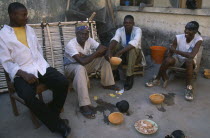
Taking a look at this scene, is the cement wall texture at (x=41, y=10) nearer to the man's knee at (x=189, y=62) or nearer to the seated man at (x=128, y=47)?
the seated man at (x=128, y=47)

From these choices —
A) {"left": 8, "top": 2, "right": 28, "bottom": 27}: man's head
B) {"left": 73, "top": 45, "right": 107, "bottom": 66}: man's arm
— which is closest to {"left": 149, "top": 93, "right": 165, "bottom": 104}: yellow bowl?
{"left": 73, "top": 45, "right": 107, "bottom": 66}: man's arm

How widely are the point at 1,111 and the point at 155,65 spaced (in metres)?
3.77

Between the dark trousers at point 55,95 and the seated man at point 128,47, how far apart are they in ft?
3.70

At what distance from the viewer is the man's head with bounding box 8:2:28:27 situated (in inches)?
102

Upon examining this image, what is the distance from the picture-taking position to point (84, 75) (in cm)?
314

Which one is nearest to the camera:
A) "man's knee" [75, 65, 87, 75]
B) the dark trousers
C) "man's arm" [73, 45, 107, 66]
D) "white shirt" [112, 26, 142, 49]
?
the dark trousers

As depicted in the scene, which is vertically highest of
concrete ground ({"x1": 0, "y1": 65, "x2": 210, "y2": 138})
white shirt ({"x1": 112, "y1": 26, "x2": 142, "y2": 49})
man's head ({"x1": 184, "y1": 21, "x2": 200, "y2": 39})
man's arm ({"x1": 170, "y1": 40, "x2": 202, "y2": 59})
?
man's head ({"x1": 184, "y1": 21, "x2": 200, "y2": 39})

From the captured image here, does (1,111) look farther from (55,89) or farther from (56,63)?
(56,63)

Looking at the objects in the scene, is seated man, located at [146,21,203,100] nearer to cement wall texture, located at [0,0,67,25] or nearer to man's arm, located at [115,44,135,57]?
man's arm, located at [115,44,135,57]

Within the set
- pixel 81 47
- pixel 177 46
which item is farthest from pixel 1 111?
pixel 177 46

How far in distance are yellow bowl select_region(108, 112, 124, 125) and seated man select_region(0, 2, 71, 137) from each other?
0.65 m

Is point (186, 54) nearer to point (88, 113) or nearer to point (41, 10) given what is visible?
point (88, 113)

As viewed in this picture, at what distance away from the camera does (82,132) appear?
8.86 feet

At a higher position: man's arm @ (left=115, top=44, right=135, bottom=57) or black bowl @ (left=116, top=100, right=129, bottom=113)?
man's arm @ (left=115, top=44, right=135, bottom=57)
